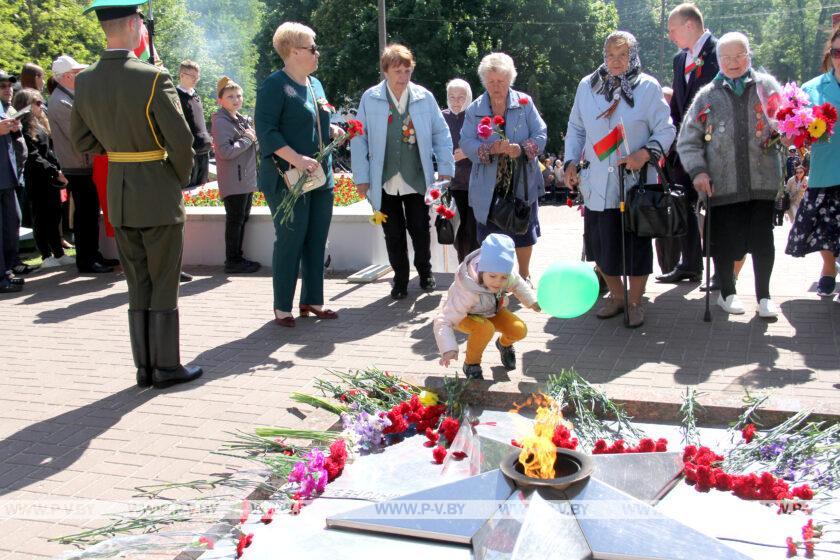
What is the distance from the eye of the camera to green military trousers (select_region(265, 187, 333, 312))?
6848mm

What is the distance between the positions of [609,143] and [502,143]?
0.87 meters

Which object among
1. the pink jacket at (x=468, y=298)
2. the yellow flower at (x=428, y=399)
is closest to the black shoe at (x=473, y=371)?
the pink jacket at (x=468, y=298)

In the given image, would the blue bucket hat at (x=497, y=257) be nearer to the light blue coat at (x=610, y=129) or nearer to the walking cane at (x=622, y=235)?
the walking cane at (x=622, y=235)

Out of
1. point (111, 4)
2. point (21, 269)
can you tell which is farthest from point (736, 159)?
point (21, 269)

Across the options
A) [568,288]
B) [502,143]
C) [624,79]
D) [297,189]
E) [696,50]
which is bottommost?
[568,288]

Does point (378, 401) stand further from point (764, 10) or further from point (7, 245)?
point (764, 10)

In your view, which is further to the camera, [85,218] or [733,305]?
[85,218]

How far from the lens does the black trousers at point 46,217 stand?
9977mm

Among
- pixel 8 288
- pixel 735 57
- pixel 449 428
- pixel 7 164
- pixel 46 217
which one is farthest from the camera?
pixel 46 217

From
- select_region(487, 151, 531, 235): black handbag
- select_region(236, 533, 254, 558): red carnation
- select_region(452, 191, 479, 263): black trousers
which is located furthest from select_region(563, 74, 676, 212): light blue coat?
select_region(236, 533, 254, 558): red carnation

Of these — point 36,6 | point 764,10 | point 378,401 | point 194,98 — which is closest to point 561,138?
point 36,6

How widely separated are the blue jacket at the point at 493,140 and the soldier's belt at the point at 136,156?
2.67m

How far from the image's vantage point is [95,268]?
9688 millimetres

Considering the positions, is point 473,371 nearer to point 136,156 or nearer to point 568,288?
point 568,288
